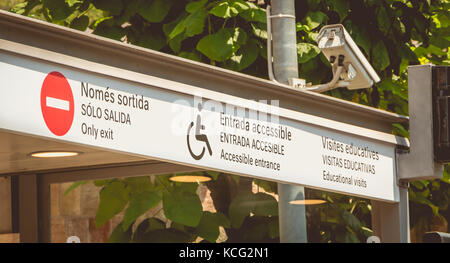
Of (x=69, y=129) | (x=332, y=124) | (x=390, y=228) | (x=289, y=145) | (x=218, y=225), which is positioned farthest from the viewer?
(x=218, y=225)

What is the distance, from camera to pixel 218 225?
9.67 m

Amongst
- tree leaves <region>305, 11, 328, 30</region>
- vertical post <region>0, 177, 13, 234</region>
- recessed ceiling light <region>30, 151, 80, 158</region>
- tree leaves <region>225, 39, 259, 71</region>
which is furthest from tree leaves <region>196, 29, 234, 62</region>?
recessed ceiling light <region>30, 151, 80, 158</region>

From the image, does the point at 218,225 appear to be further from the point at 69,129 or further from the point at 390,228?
the point at 69,129

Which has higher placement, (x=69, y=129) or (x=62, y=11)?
(x=62, y=11)

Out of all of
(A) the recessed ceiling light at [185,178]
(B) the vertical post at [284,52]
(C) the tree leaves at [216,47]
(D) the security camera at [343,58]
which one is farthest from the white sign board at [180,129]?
(A) the recessed ceiling light at [185,178]

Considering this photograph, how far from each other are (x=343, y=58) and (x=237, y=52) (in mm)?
2178

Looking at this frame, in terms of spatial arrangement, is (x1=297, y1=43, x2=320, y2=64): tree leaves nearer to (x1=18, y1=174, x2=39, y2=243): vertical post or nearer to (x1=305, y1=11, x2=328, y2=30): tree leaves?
(x1=305, y1=11, x2=328, y2=30): tree leaves

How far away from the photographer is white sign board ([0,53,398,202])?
483 cm

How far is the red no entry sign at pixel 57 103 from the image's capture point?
16.0ft

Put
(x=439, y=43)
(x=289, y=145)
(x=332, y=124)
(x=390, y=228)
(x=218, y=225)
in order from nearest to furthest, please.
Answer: (x=289, y=145) < (x=332, y=124) < (x=390, y=228) < (x=218, y=225) < (x=439, y=43)

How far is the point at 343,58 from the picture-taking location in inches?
302

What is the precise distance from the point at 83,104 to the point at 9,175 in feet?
10.9

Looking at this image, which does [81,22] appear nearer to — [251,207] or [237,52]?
[237,52]
